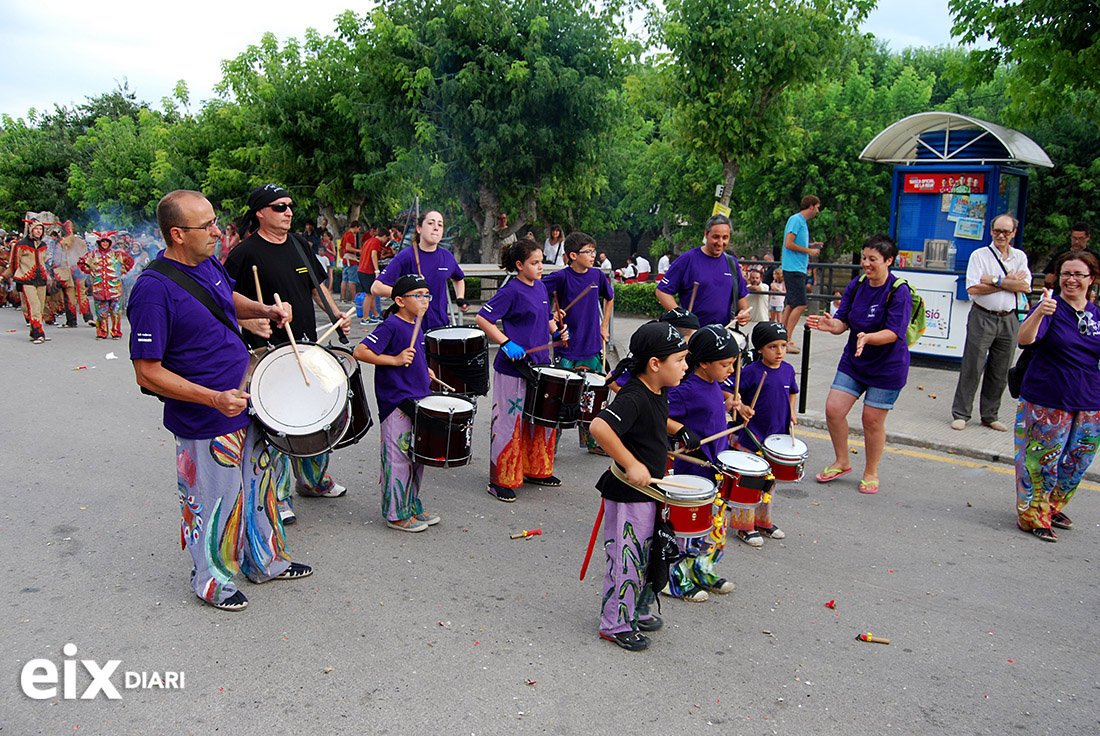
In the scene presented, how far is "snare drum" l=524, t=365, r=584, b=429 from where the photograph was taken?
5.96 m

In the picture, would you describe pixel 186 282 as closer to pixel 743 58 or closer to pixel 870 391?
pixel 870 391

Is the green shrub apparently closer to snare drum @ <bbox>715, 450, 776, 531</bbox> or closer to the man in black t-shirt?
the man in black t-shirt

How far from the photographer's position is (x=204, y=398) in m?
3.87

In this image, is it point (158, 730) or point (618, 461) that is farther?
point (618, 461)

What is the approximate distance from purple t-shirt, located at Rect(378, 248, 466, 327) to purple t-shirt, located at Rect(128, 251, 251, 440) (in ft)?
9.76

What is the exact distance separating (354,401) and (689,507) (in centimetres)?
219

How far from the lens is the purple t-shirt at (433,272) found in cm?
721

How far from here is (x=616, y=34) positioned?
654 inches

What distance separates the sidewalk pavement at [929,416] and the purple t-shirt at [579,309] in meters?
2.14

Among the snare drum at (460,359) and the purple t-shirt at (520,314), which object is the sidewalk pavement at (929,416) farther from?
the snare drum at (460,359)

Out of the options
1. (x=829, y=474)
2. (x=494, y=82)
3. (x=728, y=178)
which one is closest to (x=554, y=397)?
(x=829, y=474)

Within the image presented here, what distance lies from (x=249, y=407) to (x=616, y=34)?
14193 mm

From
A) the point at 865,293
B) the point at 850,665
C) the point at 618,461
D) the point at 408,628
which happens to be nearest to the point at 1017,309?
the point at 865,293

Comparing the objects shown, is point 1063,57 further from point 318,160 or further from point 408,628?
point 318,160
